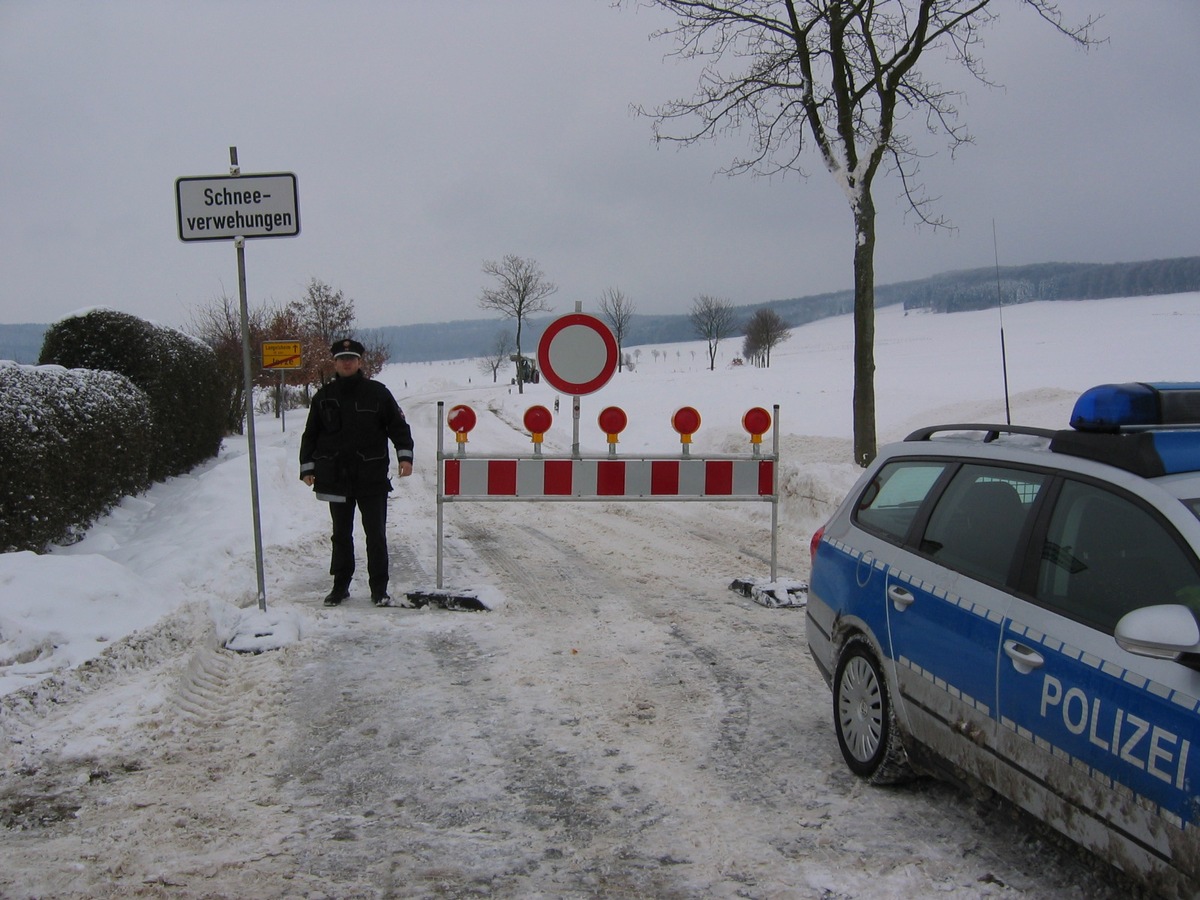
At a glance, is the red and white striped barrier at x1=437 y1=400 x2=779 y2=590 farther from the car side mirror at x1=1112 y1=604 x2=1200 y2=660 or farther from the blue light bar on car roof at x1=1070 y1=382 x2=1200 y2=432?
the car side mirror at x1=1112 y1=604 x2=1200 y2=660

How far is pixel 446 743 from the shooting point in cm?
439

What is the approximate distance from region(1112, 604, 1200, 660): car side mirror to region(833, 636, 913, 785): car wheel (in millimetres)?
1461

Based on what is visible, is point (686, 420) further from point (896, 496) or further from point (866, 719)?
point (866, 719)

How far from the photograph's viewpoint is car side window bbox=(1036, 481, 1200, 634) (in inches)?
107

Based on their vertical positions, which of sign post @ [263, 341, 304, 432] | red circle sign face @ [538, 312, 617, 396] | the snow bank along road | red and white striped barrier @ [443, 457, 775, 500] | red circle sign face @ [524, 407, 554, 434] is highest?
sign post @ [263, 341, 304, 432]

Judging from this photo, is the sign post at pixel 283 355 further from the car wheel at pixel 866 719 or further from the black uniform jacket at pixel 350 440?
the car wheel at pixel 866 719

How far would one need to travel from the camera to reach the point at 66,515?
8477 mm

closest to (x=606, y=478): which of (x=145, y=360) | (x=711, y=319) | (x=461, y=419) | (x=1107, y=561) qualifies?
(x=461, y=419)

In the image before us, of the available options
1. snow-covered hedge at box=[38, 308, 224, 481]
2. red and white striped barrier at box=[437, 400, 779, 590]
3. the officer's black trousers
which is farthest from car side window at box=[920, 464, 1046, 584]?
snow-covered hedge at box=[38, 308, 224, 481]

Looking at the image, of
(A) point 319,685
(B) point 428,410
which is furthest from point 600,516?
(B) point 428,410

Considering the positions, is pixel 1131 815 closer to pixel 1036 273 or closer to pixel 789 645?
pixel 789 645

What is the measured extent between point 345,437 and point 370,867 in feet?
13.8

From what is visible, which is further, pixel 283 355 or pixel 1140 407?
pixel 283 355

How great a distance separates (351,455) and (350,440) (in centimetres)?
12
